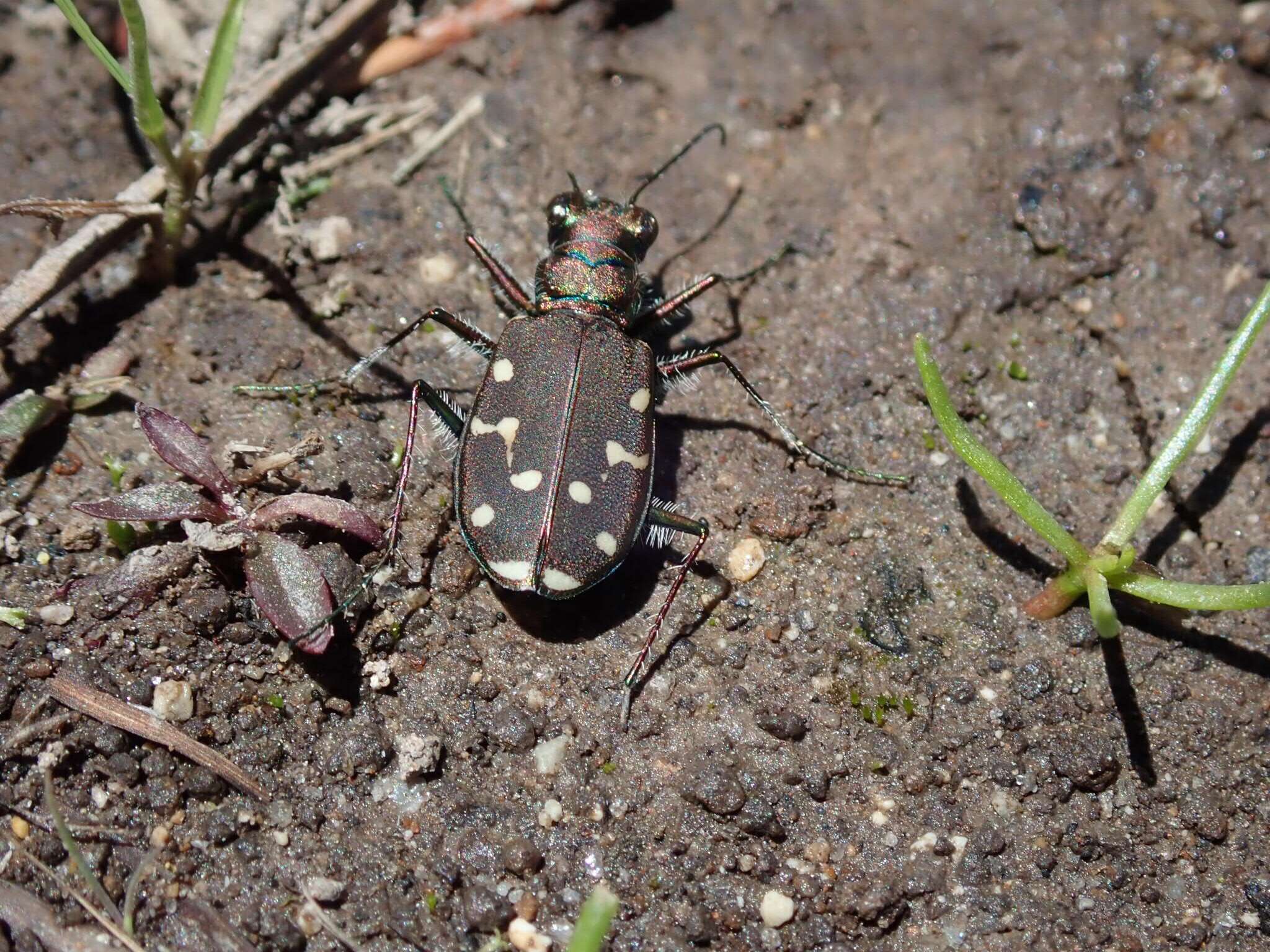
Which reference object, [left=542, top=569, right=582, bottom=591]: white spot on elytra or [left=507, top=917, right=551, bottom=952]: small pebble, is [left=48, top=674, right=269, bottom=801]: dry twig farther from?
[left=542, top=569, right=582, bottom=591]: white spot on elytra

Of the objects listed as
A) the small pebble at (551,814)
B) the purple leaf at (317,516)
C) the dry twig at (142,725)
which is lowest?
the small pebble at (551,814)

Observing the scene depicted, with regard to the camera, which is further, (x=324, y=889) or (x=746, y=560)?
(x=746, y=560)

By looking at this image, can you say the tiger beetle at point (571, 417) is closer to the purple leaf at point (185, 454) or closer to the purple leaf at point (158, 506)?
the purple leaf at point (185, 454)

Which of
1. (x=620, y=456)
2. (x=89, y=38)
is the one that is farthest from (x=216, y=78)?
(x=620, y=456)

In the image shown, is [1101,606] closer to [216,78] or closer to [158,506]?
[158,506]

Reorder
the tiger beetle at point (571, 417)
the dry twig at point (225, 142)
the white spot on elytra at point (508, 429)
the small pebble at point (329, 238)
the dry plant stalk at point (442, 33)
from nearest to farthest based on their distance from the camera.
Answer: the tiger beetle at point (571, 417)
the white spot on elytra at point (508, 429)
the dry twig at point (225, 142)
the small pebble at point (329, 238)
the dry plant stalk at point (442, 33)

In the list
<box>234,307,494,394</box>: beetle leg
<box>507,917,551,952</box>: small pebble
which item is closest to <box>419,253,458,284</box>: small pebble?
<box>234,307,494,394</box>: beetle leg

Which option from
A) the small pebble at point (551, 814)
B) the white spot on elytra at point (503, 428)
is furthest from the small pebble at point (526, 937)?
the white spot on elytra at point (503, 428)
